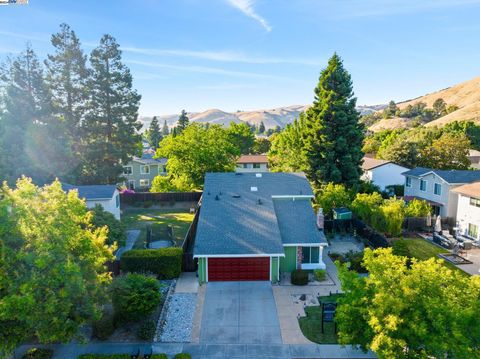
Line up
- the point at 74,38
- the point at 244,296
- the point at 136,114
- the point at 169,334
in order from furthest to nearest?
the point at 136,114 < the point at 74,38 < the point at 244,296 < the point at 169,334

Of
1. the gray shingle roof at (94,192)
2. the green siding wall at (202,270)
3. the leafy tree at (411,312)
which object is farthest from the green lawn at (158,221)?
the leafy tree at (411,312)

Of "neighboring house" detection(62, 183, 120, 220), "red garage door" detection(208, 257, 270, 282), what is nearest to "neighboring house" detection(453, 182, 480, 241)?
"red garage door" detection(208, 257, 270, 282)

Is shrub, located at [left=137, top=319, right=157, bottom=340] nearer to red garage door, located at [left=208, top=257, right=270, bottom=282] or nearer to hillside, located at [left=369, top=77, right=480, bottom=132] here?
red garage door, located at [left=208, top=257, right=270, bottom=282]

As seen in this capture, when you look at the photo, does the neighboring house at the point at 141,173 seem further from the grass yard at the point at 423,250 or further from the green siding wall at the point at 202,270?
the grass yard at the point at 423,250

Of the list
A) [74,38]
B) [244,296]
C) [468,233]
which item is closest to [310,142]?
[468,233]

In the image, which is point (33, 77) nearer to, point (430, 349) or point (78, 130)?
point (78, 130)

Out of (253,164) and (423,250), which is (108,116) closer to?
(253,164)
